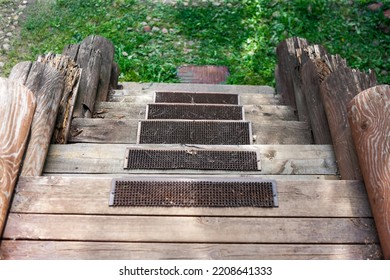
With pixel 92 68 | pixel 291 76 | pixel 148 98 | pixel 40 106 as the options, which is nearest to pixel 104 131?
pixel 40 106

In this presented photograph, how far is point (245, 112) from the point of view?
4.29 m

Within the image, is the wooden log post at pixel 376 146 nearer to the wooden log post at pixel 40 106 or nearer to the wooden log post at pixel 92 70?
the wooden log post at pixel 40 106

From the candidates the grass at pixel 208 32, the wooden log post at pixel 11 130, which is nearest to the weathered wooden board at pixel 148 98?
the grass at pixel 208 32

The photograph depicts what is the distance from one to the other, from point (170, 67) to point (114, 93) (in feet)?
5.01

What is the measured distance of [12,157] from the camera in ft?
8.72

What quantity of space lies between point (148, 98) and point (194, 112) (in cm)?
82

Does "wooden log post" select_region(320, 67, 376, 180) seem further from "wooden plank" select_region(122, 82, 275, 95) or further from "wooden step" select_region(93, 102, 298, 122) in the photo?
"wooden plank" select_region(122, 82, 275, 95)

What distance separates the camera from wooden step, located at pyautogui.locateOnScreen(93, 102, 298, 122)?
14.0 feet

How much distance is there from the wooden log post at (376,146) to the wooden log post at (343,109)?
0.14 metres

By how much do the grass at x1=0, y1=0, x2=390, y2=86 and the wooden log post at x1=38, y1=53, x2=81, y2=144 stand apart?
2.01 meters

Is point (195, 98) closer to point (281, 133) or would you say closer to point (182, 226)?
point (281, 133)

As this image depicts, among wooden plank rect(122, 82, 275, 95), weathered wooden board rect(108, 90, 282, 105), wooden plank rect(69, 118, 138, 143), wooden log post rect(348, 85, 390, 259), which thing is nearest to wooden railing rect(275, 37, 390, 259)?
wooden log post rect(348, 85, 390, 259)

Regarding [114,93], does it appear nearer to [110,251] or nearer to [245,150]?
[245,150]

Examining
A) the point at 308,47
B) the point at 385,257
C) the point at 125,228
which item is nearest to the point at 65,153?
the point at 125,228
